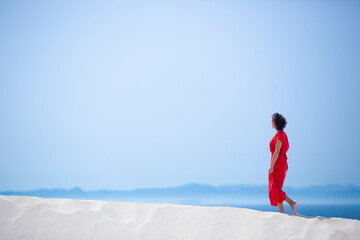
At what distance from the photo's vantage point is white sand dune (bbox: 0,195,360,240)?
2717 millimetres

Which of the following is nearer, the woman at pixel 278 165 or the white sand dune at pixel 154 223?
the white sand dune at pixel 154 223

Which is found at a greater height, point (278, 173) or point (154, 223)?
point (278, 173)

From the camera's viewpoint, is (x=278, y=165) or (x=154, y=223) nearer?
(x=154, y=223)

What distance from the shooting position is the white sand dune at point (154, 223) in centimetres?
272

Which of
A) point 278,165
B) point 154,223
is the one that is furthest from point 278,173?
point 154,223

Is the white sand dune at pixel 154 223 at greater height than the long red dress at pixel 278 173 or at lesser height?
lesser

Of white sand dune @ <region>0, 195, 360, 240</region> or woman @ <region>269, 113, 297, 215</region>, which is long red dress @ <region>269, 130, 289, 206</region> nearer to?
woman @ <region>269, 113, 297, 215</region>

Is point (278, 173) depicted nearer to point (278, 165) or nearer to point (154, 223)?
point (278, 165)

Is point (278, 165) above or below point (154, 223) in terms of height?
above

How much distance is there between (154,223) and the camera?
112 inches

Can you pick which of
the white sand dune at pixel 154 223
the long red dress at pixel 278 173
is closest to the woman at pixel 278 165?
the long red dress at pixel 278 173

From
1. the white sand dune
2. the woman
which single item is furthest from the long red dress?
the white sand dune

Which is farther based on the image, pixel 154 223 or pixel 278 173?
pixel 278 173

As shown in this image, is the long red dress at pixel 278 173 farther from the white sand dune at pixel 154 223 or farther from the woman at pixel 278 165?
the white sand dune at pixel 154 223
